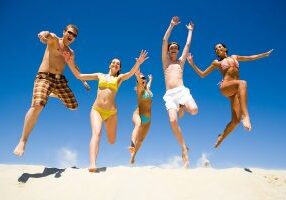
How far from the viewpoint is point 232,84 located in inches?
320

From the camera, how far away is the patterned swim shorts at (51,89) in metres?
6.86

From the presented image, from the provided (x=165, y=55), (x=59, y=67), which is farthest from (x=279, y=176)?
(x=59, y=67)

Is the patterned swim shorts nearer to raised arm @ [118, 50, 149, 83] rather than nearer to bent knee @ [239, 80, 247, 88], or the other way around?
raised arm @ [118, 50, 149, 83]

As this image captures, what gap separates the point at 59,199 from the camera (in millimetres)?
5445

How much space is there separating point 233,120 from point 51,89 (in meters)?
4.40

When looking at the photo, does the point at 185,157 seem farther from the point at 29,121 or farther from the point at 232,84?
the point at 29,121

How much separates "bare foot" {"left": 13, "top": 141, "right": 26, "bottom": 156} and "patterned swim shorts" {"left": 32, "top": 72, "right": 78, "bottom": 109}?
821mm

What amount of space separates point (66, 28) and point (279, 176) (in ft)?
19.1

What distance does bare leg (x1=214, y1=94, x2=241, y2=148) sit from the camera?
821cm

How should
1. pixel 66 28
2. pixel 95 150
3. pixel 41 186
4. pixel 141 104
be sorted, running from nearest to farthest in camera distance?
pixel 41 186 < pixel 95 150 < pixel 66 28 < pixel 141 104

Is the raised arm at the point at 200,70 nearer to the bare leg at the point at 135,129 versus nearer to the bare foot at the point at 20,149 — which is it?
the bare leg at the point at 135,129

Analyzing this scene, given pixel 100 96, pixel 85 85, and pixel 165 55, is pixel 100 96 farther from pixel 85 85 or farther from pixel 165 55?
pixel 165 55

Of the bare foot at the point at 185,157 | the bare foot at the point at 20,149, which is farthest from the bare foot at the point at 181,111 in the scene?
the bare foot at the point at 20,149

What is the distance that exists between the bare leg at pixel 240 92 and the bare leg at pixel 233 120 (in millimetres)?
187
